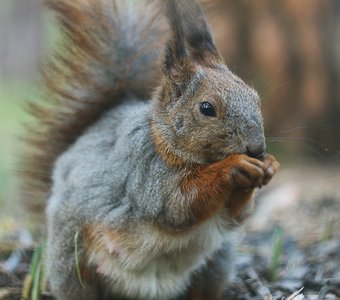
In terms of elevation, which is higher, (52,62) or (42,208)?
(52,62)

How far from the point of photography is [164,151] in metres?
3.37

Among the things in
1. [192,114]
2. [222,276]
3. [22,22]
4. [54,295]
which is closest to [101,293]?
[54,295]

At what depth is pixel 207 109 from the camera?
10.5ft

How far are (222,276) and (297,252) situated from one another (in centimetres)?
96

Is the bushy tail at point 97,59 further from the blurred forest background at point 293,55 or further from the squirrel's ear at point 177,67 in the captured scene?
the blurred forest background at point 293,55

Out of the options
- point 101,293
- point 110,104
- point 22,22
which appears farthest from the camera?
point 22,22

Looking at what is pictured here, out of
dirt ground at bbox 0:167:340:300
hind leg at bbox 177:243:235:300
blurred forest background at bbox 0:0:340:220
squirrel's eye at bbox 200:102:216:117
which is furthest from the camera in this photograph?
blurred forest background at bbox 0:0:340:220

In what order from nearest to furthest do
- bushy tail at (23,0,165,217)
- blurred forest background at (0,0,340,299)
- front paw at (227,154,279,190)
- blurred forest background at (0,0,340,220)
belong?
front paw at (227,154,279,190)
bushy tail at (23,0,165,217)
blurred forest background at (0,0,340,299)
blurred forest background at (0,0,340,220)

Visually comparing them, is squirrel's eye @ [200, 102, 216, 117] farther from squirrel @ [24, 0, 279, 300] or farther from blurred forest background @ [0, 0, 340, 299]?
blurred forest background @ [0, 0, 340, 299]

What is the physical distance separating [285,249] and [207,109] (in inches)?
72.9

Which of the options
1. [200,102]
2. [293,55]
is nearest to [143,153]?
[200,102]

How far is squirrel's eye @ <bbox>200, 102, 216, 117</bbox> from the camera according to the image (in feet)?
10.4

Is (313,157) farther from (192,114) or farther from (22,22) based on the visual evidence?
(22,22)

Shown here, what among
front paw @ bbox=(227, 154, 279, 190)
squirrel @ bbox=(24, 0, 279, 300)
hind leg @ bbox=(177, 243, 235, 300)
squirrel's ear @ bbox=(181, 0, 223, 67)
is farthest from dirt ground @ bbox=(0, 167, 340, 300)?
squirrel's ear @ bbox=(181, 0, 223, 67)
